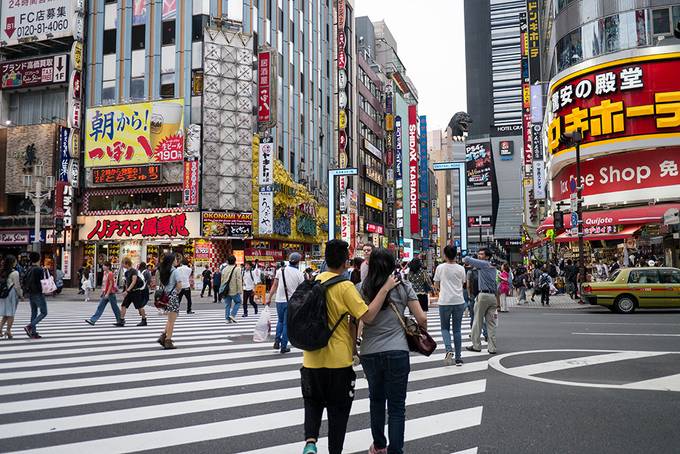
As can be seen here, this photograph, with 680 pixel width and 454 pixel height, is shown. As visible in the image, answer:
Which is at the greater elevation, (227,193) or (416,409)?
(227,193)

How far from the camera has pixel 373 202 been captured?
2714 inches

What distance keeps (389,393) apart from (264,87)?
35.7 metres

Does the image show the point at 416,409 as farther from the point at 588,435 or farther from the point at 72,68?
the point at 72,68

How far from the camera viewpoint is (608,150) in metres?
28.5

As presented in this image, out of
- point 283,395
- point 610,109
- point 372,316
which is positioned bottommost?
point 283,395

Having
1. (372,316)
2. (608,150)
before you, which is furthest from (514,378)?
(608,150)

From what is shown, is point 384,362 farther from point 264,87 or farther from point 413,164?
point 413,164

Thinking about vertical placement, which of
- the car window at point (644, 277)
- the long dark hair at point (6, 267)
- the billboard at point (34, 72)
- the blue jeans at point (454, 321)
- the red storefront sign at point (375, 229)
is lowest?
the blue jeans at point (454, 321)

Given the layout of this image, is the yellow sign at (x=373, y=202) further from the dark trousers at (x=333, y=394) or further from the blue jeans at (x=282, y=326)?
the dark trousers at (x=333, y=394)

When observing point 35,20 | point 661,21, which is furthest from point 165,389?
point 35,20

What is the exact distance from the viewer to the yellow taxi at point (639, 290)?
55.5 ft

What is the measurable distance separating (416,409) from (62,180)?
3723 cm

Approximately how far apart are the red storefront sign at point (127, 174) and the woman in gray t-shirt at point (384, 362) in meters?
34.1

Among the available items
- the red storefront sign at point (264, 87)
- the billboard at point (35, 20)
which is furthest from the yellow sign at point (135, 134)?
the billboard at point (35, 20)
